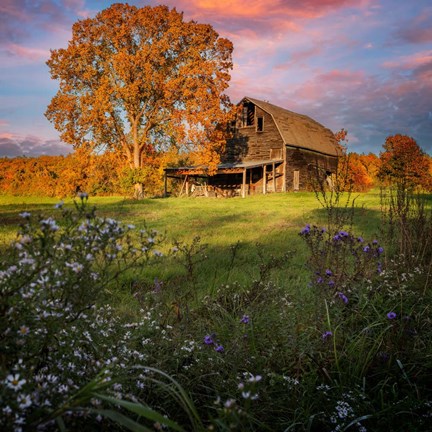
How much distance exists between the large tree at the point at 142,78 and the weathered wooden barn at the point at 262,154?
476 centimetres

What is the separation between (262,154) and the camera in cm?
3362

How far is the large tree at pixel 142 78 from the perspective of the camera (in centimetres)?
2698

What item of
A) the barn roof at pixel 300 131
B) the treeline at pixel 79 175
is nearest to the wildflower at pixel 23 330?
the treeline at pixel 79 175

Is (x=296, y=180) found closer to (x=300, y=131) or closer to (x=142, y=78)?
(x=300, y=131)

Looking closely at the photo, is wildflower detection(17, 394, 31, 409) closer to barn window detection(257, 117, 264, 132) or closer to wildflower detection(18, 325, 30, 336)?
wildflower detection(18, 325, 30, 336)

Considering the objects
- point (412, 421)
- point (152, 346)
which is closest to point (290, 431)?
point (412, 421)

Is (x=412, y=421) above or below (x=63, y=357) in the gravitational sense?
below

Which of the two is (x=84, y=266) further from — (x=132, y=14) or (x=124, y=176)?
(x=132, y=14)

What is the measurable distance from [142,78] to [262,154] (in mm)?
11065

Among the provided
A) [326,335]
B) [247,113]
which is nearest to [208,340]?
[326,335]

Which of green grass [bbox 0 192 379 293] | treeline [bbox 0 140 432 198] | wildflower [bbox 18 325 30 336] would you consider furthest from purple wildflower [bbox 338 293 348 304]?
treeline [bbox 0 140 432 198]

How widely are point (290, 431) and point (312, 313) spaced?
45.8 inches

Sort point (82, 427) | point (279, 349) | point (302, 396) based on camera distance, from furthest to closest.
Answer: point (279, 349) → point (302, 396) → point (82, 427)

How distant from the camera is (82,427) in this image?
171 cm
